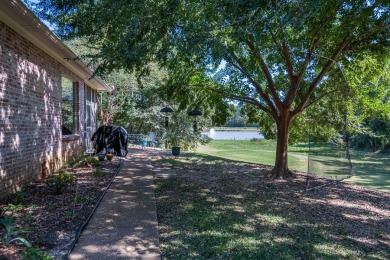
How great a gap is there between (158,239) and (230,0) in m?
3.23

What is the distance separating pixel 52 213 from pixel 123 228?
129 centimetres

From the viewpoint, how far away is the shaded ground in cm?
360

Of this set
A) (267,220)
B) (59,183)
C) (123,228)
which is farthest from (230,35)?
(59,183)

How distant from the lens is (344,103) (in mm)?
9250

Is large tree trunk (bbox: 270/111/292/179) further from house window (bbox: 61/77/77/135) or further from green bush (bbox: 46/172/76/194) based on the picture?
house window (bbox: 61/77/77/135)

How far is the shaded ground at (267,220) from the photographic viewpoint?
3600mm

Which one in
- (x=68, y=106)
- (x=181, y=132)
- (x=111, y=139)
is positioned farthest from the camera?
(x=181, y=132)

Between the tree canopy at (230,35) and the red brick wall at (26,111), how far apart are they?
3.61ft

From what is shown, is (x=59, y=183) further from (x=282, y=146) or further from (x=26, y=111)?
(x=282, y=146)

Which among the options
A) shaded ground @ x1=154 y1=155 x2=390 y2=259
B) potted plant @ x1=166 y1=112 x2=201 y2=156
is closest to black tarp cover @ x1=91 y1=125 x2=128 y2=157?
shaded ground @ x1=154 y1=155 x2=390 y2=259

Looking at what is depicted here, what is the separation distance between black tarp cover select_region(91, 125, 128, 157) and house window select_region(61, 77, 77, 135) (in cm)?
84

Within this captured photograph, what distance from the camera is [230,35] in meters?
4.65

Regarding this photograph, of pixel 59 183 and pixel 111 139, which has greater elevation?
pixel 111 139

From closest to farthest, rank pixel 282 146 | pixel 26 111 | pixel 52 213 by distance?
pixel 52 213 → pixel 26 111 → pixel 282 146
